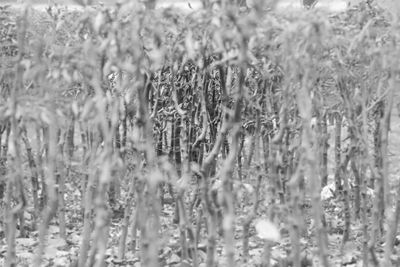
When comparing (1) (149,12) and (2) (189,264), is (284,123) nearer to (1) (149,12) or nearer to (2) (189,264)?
(1) (149,12)

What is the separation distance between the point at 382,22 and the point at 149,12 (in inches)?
57.8

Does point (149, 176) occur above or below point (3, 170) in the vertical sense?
below

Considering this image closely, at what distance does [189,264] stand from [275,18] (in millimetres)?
1520

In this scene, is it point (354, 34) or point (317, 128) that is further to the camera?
point (317, 128)

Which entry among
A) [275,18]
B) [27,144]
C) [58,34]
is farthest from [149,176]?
[27,144]

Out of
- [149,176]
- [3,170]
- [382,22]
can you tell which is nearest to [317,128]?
[382,22]

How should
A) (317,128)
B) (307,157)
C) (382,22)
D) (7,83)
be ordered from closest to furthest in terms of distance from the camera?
1. (307,157)
2. (382,22)
3. (317,128)
4. (7,83)

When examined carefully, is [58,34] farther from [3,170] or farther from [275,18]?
[275,18]

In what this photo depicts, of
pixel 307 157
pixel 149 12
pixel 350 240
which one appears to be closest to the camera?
pixel 149 12

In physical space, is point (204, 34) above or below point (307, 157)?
above

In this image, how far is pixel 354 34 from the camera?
2.95 m

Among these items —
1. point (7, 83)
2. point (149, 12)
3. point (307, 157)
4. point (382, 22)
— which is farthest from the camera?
point (7, 83)

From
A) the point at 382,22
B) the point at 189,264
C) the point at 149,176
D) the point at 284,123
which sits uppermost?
the point at 382,22

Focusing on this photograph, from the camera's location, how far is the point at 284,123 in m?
2.93
